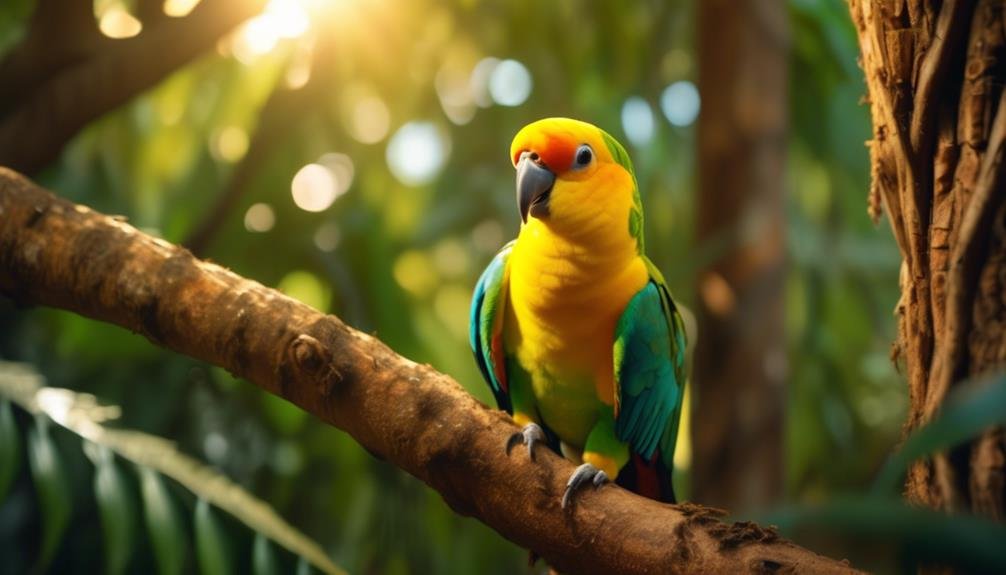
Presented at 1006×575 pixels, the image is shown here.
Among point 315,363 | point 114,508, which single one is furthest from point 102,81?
point 315,363

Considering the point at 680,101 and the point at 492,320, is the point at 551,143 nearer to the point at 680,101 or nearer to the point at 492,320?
the point at 492,320

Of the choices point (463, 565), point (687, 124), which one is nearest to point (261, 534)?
point (463, 565)

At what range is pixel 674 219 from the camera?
3.97m

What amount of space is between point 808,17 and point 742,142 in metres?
0.58

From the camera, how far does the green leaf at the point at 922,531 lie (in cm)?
64

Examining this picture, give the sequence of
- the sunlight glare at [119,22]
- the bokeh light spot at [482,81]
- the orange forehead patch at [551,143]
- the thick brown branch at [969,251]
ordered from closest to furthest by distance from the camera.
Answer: the thick brown branch at [969,251]
the orange forehead patch at [551,143]
the sunlight glare at [119,22]
the bokeh light spot at [482,81]

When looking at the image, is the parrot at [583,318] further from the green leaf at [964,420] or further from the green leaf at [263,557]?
the green leaf at [964,420]

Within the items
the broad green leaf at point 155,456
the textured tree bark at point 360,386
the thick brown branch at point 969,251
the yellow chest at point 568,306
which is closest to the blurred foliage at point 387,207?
the broad green leaf at point 155,456

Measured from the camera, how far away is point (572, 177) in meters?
1.39

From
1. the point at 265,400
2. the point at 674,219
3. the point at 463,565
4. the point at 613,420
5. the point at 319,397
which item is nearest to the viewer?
the point at 319,397

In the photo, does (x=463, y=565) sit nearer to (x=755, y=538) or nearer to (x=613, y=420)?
(x=613, y=420)

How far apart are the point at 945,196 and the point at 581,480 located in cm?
54

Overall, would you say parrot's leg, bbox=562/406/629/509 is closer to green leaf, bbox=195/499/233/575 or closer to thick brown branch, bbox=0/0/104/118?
green leaf, bbox=195/499/233/575

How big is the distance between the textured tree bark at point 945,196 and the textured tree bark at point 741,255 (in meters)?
2.07
